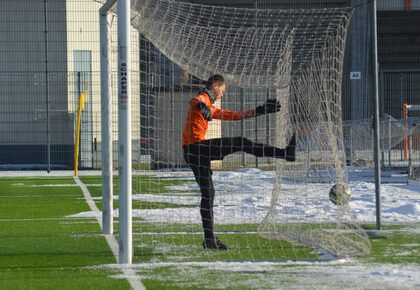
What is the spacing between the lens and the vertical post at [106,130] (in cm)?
1184

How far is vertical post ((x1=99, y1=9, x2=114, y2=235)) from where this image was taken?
1184cm

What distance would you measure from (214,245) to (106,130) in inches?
96.6

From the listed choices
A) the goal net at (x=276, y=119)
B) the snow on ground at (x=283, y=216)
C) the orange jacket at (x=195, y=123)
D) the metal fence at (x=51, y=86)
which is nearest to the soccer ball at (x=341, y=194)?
the goal net at (x=276, y=119)

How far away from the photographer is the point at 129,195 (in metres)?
9.44

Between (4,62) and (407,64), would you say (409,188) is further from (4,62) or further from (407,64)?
(407,64)

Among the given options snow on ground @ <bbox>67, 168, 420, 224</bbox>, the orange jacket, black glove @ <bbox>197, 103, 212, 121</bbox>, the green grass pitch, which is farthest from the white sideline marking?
black glove @ <bbox>197, 103, 212, 121</bbox>

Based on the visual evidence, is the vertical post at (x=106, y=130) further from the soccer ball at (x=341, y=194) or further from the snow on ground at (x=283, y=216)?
the soccer ball at (x=341, y=194)

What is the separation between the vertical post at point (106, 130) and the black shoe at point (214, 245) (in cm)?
171

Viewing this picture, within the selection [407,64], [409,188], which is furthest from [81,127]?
[407,64]

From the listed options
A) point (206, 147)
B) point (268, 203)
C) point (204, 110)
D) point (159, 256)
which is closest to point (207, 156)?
point (206, 147)

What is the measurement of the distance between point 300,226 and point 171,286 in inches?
167

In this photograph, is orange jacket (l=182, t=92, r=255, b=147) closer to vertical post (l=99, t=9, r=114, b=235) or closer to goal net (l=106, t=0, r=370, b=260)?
goal net (l=106, t=0, r=370, b=260)

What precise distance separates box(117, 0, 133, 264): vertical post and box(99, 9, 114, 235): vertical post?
7.78ft

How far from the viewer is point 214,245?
10.4m
